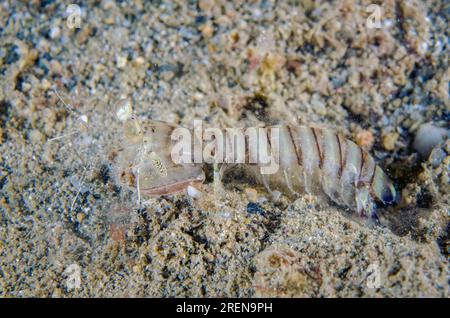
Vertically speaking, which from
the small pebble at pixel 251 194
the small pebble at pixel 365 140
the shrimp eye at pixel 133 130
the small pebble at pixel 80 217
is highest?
the shrimp eye at pixel 133 130

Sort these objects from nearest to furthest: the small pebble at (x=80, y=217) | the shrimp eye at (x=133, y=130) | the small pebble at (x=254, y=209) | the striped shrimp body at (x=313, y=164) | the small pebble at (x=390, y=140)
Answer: the small pebble at (x=254, y=209) → the small pebble at (x=80, y=217) → the shrimp eye at (x=133, y=130) → the striped shrimp body at (x=313, y=164) → the small pebble at (x=390, y=140)

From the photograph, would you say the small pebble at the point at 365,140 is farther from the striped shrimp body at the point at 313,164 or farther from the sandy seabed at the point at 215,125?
the striped shrimp body at the point at 313,164

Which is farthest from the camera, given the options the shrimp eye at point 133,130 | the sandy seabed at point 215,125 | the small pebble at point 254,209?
the shrimp eye at point 133,130

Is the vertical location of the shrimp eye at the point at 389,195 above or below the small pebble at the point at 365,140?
below

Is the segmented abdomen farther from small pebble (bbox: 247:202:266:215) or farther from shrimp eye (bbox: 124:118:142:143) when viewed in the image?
shrimp eye (bbox: 124:118:142:143)

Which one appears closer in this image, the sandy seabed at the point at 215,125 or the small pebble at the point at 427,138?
the sandy seabed at the point at 215,125

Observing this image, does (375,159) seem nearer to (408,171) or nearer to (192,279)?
(408,171)

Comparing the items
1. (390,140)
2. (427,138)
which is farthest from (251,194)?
(427,138)

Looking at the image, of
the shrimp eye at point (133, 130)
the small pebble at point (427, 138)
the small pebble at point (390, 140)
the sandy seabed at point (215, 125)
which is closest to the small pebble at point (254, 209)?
the sandy seabed at point (215, 125)

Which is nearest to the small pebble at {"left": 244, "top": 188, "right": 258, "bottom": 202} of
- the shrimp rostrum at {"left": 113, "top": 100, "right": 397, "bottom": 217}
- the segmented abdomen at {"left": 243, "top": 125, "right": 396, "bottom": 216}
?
the shrimp rostrum at {"left": 113, "top": 100, "right": 397, "bottom": 217}
